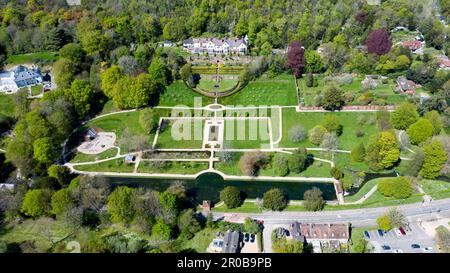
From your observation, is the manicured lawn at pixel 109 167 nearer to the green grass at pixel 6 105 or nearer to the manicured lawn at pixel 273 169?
the manicured lawn at pixel 273 169

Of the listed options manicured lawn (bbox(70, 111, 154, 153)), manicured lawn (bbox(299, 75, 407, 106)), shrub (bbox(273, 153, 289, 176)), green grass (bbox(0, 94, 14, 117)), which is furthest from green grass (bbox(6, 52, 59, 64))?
shrub (bbox(273, 153, 289, 176))

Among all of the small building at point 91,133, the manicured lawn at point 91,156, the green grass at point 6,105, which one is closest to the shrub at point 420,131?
the manicured lawn at point 91,156

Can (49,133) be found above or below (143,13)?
below

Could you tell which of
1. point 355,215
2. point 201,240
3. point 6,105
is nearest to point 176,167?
point 201,240

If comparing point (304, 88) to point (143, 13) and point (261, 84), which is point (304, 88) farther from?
point (143, 13)

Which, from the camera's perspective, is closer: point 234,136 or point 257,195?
point 257,195

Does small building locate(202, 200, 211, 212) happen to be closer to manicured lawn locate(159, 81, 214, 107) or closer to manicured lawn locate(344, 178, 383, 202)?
manicured lawn locate(344, 178, 383, 202)

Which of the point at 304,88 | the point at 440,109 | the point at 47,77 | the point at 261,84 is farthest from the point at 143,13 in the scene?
the point at 440,109
